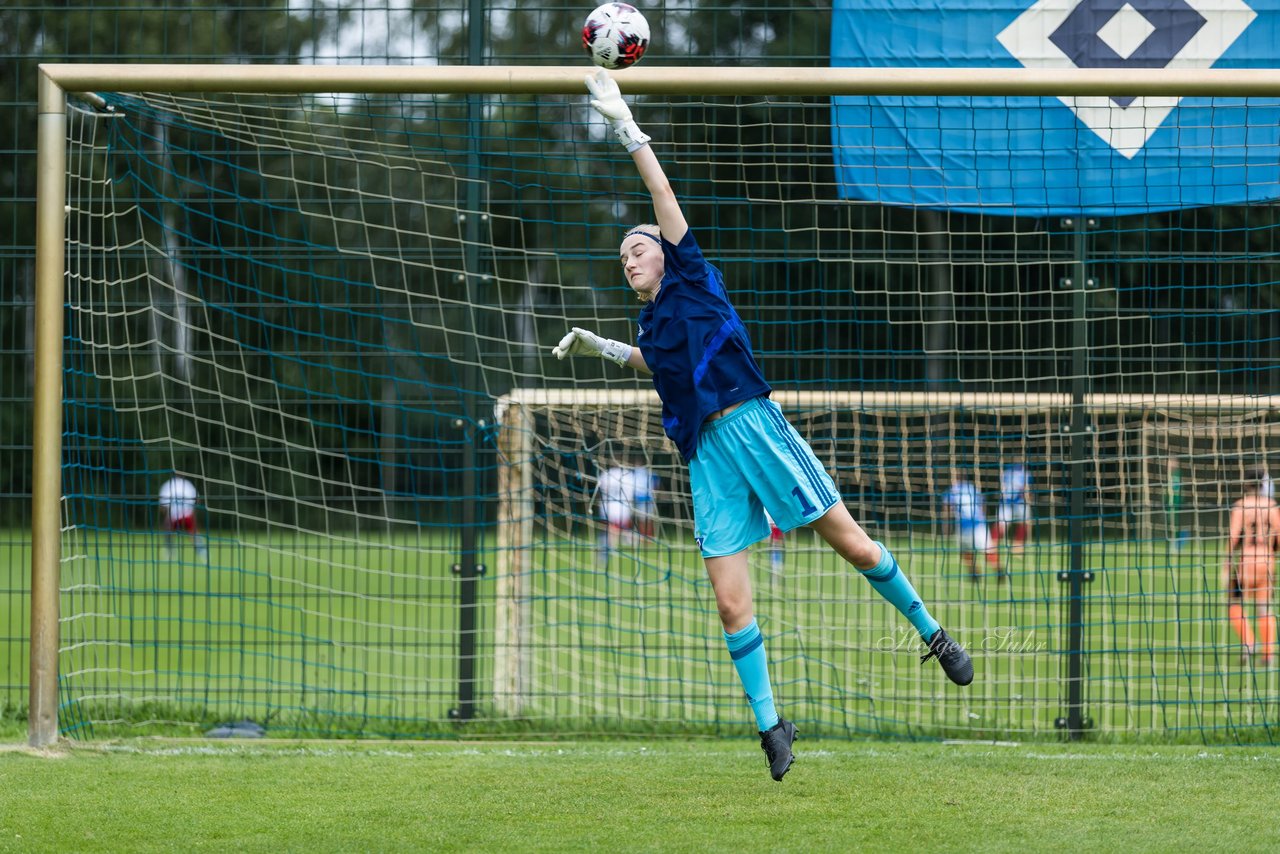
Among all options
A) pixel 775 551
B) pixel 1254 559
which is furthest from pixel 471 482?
pixel 1254 559

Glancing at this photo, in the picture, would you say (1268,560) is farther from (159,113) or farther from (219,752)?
(159,113)

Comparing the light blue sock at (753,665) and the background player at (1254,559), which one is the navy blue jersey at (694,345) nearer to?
the light blue sock at (753,665)

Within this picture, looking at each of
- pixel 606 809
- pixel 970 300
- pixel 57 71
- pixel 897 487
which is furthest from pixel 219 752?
pixel 970 300

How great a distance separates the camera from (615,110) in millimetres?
4520

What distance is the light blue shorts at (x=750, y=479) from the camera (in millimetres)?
4559

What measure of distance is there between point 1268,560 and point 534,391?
13.9 ft

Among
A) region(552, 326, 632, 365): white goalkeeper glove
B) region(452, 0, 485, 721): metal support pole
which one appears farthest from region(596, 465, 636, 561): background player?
region(552, 326, 632, 365): white goalkeeper glove

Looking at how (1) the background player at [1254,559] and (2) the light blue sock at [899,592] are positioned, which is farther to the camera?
(1) the background player at [1254,559]

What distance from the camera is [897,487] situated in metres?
8.57

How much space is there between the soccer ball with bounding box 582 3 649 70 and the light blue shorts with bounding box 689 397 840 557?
4.55 ft

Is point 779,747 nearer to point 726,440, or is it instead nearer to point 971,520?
point 726,440

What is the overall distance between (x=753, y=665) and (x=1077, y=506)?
272 cm

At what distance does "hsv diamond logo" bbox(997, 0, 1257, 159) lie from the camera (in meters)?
6.45

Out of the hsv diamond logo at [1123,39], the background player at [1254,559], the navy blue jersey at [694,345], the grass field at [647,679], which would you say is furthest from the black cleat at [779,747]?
the hsv diamond logo at [1123,39]
